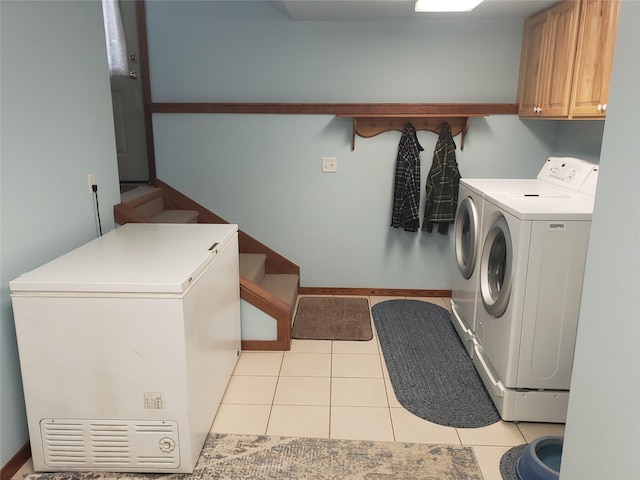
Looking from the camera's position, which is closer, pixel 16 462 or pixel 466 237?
pixel 16 462

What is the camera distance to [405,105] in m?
3.78

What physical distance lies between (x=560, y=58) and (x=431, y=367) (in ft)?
6.71

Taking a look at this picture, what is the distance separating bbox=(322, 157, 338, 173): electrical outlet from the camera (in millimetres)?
3959

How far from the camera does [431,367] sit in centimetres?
298

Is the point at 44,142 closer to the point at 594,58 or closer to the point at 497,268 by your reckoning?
the point at 497,268

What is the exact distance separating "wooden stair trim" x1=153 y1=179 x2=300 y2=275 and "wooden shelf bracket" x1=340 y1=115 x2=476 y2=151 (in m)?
1.11

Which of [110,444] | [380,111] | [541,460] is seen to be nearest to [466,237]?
[380,111]

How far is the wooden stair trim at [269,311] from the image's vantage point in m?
3.10

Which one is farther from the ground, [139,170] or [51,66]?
[51,66]

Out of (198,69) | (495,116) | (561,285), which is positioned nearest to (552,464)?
(561,285)

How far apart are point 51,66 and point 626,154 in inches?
93.1

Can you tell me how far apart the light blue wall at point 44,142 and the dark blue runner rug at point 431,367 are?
6.07 feet

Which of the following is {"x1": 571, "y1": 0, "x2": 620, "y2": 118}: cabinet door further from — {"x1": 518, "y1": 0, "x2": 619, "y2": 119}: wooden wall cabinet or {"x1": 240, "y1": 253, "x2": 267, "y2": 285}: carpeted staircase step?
{"x1": 240, "y1": 253, "x2": 267, "y2": 285}: carpeted staircase step

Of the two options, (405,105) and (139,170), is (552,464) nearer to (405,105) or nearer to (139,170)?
(405,105)
